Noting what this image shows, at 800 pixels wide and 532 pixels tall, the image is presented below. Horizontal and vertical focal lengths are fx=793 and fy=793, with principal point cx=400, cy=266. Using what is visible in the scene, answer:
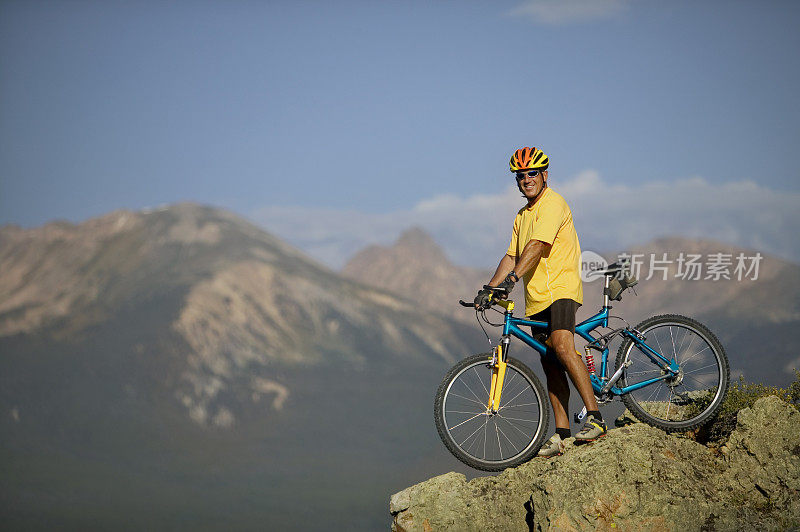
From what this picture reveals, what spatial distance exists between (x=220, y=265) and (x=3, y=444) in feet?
216

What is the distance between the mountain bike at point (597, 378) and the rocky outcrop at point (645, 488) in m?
0.34

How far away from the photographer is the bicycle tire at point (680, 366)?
353 inches

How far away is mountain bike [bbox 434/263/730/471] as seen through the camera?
350 inches

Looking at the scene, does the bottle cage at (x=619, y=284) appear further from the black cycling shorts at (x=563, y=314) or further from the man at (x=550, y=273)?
the black cycling shorts at (x=563, y=314)

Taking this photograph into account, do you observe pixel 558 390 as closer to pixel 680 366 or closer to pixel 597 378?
pixel 597 378

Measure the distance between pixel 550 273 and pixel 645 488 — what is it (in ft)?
8.07

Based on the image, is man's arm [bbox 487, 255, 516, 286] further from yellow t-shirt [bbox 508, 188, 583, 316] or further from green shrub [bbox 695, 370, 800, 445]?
green shrub [bbox 695, 370, 800, 445]

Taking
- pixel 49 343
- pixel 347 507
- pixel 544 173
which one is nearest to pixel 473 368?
pixel 544 173

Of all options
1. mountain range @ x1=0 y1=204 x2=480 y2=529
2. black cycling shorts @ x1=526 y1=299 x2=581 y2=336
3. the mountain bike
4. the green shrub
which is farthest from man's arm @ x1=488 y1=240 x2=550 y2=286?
mountain range @ x1=0 y1=204 x2=480 y2=529

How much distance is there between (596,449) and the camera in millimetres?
8539

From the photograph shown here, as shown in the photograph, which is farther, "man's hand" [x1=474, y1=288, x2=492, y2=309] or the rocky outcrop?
"man's hand" [x1=474, y1=288, x2=492, y2=309]

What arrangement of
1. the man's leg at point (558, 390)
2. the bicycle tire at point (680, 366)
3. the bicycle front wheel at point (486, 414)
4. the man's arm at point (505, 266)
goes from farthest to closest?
the man's leg at point (558, 390) → the man's arm at point (505, 266) → the bicycle tire at point (680, 366) → the bicycle front wheel at point (486, 414)

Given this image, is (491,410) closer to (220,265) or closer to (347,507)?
(347,507)

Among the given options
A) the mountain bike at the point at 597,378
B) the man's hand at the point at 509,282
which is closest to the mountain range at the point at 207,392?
the mountain bike at the point at 597,378
